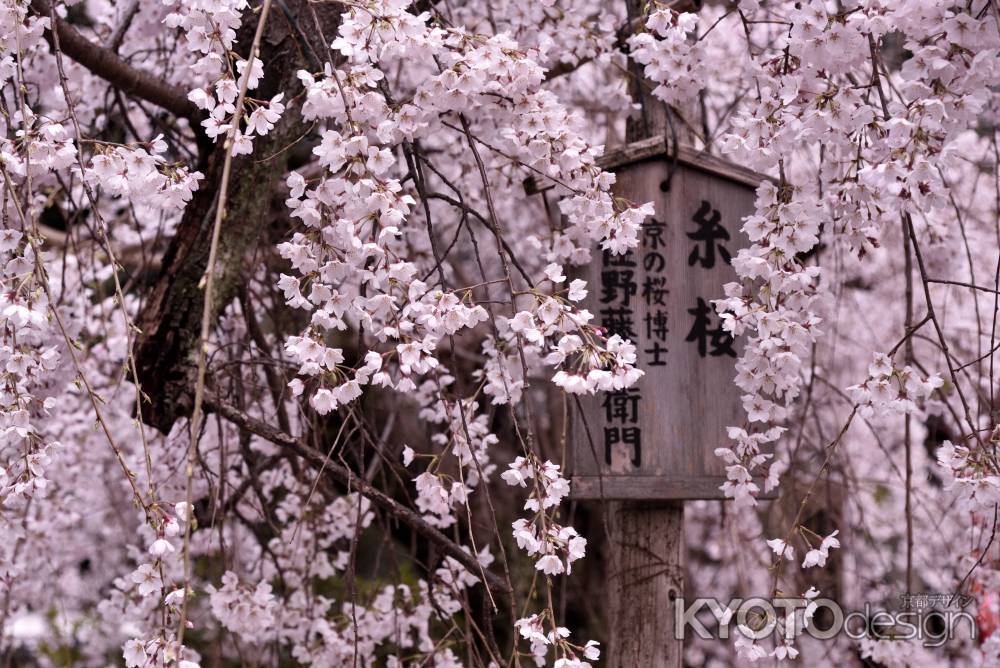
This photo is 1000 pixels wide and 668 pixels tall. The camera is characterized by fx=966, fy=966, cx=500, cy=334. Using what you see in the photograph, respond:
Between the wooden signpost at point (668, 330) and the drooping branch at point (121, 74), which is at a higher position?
the drooping branch at point (121, 74)

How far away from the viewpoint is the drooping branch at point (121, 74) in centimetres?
208

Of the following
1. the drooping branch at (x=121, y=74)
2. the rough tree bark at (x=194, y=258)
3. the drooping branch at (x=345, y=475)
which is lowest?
the drooping branch at (x=345, y=475)

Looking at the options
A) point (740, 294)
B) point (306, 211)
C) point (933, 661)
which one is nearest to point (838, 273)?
point (740, 294)

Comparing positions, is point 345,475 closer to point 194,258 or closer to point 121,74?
point 194,258

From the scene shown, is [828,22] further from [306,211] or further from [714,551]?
[714,551]

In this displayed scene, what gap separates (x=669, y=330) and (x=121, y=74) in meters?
1.34

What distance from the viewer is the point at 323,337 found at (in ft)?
5.15

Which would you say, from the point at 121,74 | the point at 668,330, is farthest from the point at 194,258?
the point at 668,330

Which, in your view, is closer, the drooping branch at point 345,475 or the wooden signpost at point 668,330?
the drooping branch at point 345,475

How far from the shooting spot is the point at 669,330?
2096 millimetres

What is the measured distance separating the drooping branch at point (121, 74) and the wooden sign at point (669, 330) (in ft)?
3.21

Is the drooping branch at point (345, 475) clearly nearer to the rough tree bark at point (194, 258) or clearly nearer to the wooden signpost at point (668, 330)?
the rough tree bark at point (194, 258)

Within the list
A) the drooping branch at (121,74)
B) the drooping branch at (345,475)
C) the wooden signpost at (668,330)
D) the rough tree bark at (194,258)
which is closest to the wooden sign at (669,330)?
the wooden signpost at (668,330)

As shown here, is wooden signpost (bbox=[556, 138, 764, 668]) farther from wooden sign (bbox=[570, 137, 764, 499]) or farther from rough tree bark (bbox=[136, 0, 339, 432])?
rough tree bark (bbox=[136, 0, 339, 432])
